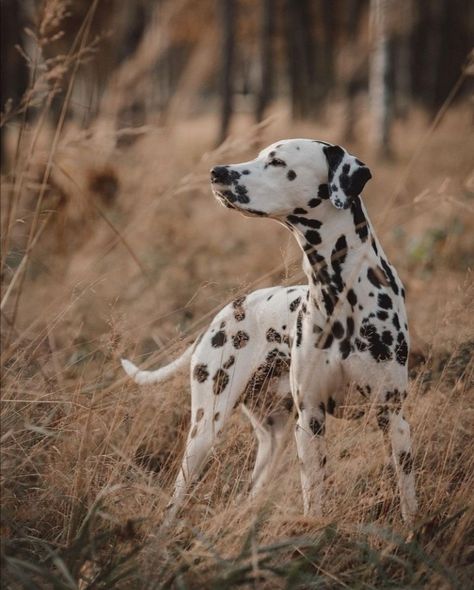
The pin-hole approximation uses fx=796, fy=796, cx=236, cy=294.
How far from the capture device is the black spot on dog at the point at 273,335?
380 centimetres

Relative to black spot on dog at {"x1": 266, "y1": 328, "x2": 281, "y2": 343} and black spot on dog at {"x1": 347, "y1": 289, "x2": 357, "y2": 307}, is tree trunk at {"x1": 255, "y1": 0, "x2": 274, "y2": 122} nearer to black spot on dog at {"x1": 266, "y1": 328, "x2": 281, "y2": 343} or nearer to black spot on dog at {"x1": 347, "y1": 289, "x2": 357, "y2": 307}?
black spot on dog at {"x1": 266, "y1": 328, "x2": 281, "y2": 343}

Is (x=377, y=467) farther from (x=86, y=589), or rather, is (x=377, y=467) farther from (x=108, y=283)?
Answer: (x=108, y=283)

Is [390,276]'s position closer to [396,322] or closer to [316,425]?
[396,322]

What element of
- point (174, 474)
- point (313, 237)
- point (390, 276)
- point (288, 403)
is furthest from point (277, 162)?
point (174, 474)

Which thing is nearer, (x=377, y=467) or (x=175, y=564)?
(x=175, y=564)

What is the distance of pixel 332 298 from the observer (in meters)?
3.50

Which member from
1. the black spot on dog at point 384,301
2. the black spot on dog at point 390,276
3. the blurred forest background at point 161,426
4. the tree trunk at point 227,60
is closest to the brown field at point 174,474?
the blurred forest background at point 161,426

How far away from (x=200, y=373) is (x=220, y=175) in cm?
101

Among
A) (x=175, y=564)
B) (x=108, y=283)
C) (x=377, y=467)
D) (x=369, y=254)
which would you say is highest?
(x=369, y=254)

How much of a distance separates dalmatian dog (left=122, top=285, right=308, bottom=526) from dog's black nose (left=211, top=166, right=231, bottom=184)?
2.30 feet

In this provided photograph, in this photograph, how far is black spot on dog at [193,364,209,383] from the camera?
381cm

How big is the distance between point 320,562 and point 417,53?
2707cm

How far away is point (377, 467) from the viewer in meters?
3.49

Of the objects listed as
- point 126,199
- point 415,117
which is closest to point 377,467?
point 126,199
